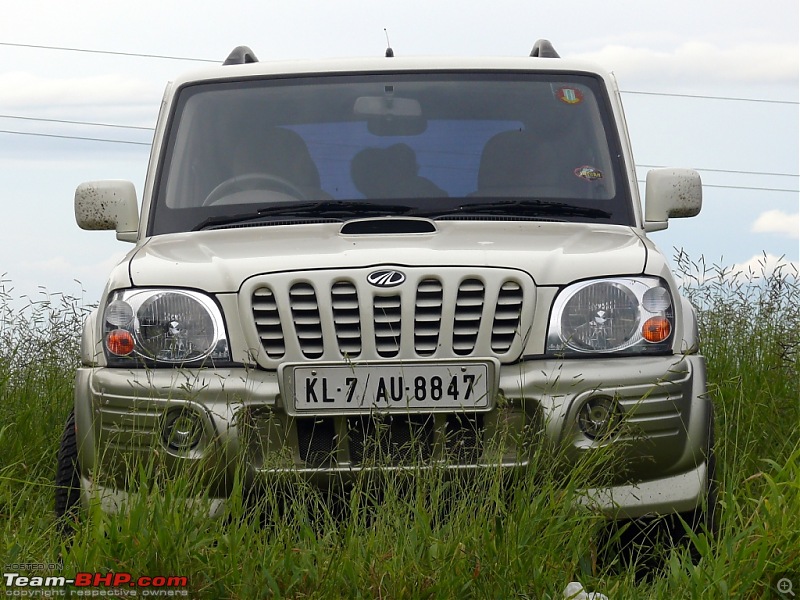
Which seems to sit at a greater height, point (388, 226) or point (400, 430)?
point (388, 226)

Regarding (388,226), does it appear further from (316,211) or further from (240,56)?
(240,56)

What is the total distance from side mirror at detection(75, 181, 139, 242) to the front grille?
4.33 feet

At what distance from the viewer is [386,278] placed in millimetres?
4117

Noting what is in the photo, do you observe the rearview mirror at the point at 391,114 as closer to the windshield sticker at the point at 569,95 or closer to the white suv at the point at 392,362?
the windshield sticker at the point at 569,95

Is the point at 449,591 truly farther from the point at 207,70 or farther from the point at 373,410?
the point at 207,70

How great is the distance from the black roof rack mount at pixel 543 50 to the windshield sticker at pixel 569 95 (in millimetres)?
718

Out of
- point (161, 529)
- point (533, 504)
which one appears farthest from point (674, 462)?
point (161, 529)

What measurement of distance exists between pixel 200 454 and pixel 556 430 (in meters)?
1.22

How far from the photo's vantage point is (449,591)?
3.39 metres

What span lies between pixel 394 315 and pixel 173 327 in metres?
0.79

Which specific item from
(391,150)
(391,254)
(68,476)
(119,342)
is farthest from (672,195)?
(68,476)

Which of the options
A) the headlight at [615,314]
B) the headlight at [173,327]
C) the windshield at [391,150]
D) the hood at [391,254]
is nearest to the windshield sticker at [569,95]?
the windshield at [391,150]

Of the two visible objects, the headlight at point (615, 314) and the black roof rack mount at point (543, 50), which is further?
the black roof rack mount at point (543, 50)

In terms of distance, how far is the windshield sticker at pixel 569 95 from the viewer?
552 cm
